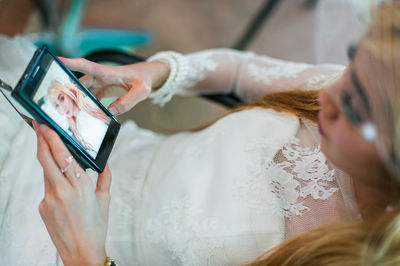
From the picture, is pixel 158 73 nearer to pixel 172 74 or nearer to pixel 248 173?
pixel 172 74

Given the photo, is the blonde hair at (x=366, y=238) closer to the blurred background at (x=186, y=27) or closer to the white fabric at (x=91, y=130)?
the white fabric at (x=91, y=130)

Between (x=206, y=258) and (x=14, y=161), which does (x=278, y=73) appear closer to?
(x=206, y=258)

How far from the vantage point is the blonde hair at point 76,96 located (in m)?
0.57

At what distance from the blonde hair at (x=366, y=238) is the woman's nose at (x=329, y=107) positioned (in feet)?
0.28

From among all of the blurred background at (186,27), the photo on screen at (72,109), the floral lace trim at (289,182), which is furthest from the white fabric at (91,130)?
the blurred background at (186,27)

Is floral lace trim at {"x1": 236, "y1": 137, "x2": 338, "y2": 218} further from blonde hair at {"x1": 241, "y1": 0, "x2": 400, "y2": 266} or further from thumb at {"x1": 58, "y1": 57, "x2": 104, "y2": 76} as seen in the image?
thumb at {"x1": 58, "y1": 57, "x2": 104, "y2": 76}

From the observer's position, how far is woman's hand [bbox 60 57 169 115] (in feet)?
2.27

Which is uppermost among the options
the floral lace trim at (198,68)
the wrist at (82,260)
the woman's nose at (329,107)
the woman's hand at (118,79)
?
the woman's hand at (118,79)

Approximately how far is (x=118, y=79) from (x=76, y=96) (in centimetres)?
14

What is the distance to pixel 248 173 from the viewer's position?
75cm

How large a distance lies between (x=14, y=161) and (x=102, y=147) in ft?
0.96

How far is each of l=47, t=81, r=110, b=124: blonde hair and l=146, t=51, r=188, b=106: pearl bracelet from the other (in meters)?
0.24

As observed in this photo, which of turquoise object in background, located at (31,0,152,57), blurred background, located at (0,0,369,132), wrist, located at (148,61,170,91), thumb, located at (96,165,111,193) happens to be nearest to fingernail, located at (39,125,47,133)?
thumb, located at (96,165,111,193)

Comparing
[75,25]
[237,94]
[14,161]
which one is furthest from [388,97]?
[75,25]
